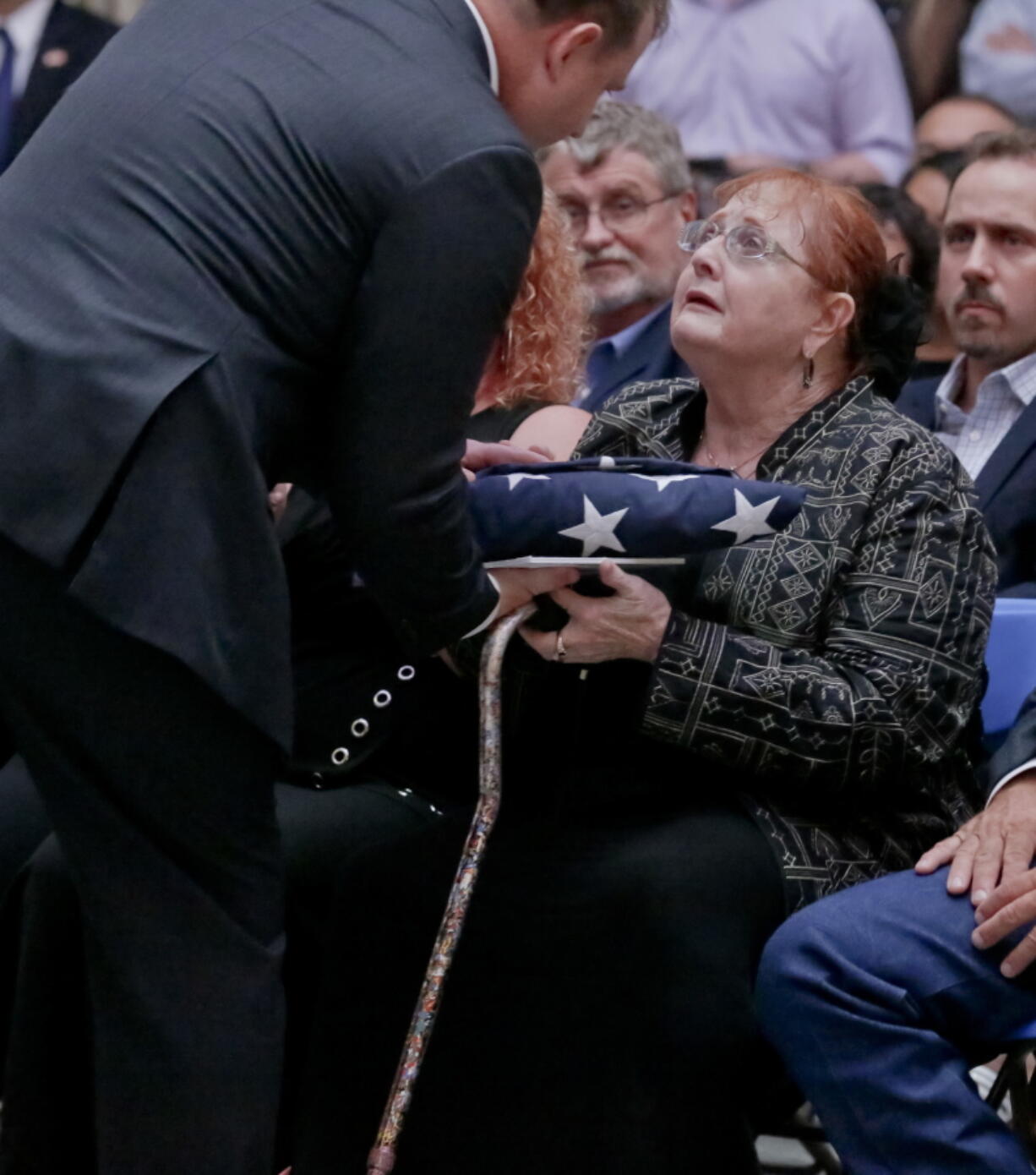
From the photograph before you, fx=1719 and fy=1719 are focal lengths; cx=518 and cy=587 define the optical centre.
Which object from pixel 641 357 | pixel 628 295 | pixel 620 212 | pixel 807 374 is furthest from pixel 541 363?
pixel 620 212

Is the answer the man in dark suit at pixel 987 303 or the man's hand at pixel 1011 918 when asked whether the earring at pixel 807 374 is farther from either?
the man in dark suit at pixel 987 303

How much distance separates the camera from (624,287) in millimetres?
4414

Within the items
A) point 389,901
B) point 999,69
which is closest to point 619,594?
point 389,901

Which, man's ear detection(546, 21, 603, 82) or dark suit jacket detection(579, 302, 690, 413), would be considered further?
dark suit jacket detection(579, 302, 690, 413)

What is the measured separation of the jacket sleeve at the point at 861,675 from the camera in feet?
7.45

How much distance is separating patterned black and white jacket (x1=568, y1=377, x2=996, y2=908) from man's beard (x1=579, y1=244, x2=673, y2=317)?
6.39 feet

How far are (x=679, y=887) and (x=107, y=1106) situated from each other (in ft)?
2.49

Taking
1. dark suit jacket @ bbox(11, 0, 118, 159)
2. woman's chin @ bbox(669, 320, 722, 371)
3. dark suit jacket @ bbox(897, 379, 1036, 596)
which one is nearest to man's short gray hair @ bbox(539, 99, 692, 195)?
dark suit jacket @ bbox(11, 0, 118, 159)

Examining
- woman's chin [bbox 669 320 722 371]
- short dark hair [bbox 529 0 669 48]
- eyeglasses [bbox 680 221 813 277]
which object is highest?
short dark hair [bbox 529 0 669 48]

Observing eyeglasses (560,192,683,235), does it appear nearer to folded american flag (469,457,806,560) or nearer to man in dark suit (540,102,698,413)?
man in dark suit (540,102,698,413)

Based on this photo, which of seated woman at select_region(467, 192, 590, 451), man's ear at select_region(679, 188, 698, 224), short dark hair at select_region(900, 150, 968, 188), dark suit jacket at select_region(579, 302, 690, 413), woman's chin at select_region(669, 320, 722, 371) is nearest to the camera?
woman's chin at select_region(669, 320, 722, 371)

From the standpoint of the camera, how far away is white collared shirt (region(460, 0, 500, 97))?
1961mm

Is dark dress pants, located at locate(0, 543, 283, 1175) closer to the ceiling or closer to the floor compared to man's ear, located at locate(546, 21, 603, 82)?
closer to the floor

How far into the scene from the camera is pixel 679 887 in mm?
2232
